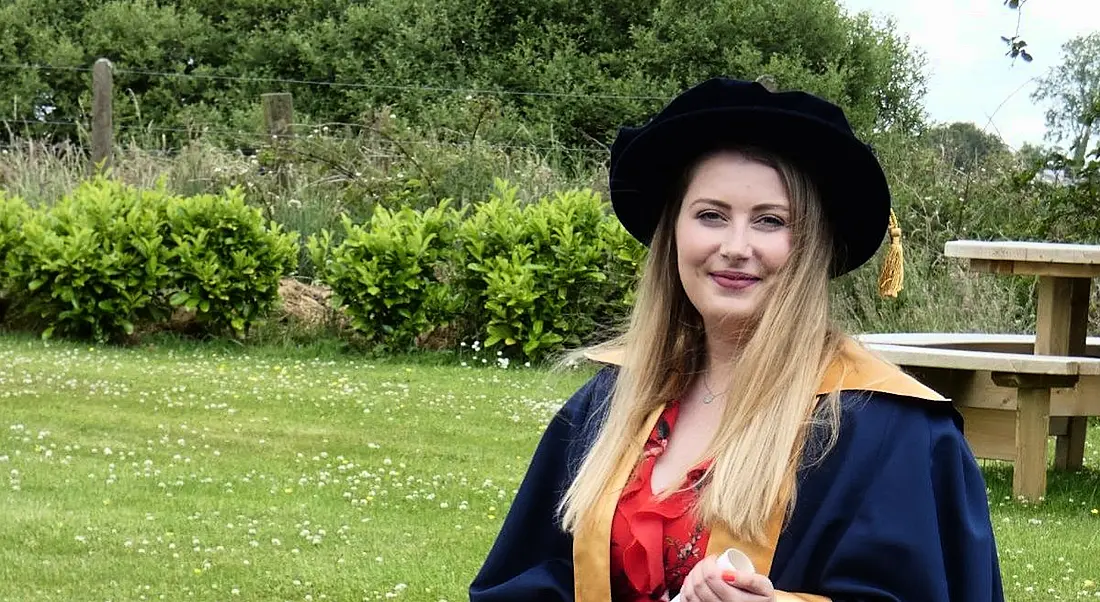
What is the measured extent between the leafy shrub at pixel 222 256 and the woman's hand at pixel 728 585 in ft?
31.1

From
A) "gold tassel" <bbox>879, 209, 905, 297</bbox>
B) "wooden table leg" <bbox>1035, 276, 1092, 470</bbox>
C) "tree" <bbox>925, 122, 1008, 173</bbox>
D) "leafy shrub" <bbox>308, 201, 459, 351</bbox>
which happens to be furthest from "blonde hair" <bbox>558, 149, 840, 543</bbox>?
"tree" <bbox>925, 122, 1008, 173</bbox>

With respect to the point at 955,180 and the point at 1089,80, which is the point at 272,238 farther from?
the point at 1089,80

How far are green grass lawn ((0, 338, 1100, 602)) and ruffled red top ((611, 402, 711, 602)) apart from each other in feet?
7.97

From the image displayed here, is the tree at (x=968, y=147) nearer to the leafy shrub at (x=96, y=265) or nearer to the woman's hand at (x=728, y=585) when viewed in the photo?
the leafy shrub at (x=96, y=265)

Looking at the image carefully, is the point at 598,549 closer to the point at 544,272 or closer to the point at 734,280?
the point at 734,280

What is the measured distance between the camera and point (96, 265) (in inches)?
443

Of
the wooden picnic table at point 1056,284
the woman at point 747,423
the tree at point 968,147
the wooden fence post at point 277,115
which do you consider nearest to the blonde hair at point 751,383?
the woman at point 747,423

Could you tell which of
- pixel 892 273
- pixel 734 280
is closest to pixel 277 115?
pixel 892 273

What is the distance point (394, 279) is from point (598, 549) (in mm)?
8616

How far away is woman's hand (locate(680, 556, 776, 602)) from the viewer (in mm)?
2131

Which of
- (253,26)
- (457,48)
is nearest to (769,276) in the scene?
(457,48)

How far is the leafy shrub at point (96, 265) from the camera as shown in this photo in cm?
1127

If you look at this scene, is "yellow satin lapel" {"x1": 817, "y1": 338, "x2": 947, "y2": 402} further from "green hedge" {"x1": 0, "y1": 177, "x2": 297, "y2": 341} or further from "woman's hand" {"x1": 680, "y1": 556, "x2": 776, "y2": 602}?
"green hedge" {"x1": 0, "y1": 177, "x2": 297, "y2": 341}

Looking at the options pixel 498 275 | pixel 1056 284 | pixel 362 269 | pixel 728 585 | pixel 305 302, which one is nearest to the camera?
pixel 728 585
